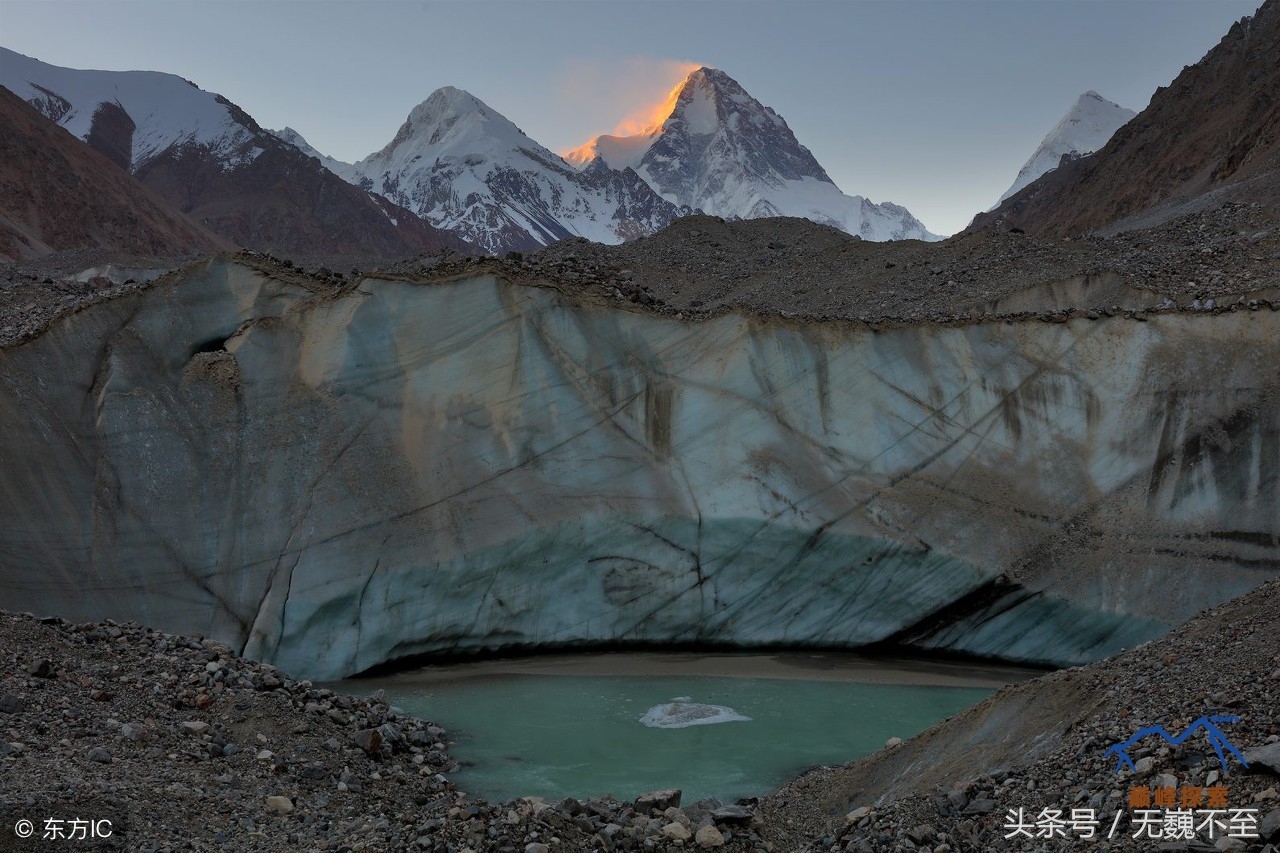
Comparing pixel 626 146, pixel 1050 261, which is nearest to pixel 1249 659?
pixel 1050 261

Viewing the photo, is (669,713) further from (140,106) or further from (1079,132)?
(1079,132)

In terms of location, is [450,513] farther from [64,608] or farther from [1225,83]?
[1225,83]

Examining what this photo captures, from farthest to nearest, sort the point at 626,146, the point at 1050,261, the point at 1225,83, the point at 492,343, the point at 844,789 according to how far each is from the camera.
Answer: the point at 626,146 → the point at 1225,83 → the point at 1050,261 → the point at 492,343 → the point at 844,789

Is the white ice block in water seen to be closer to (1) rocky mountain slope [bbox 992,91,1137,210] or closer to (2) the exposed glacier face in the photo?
(2) the exposed glacier face

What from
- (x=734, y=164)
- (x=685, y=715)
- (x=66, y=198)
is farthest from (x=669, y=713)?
(x=734, y=164)

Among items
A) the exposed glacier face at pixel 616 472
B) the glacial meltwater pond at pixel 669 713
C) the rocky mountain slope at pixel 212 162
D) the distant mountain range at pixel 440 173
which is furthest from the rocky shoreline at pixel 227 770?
the rocky mountain slope at pixel 212 162

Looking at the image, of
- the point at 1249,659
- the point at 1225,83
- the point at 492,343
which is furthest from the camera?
the point at 1225,83
